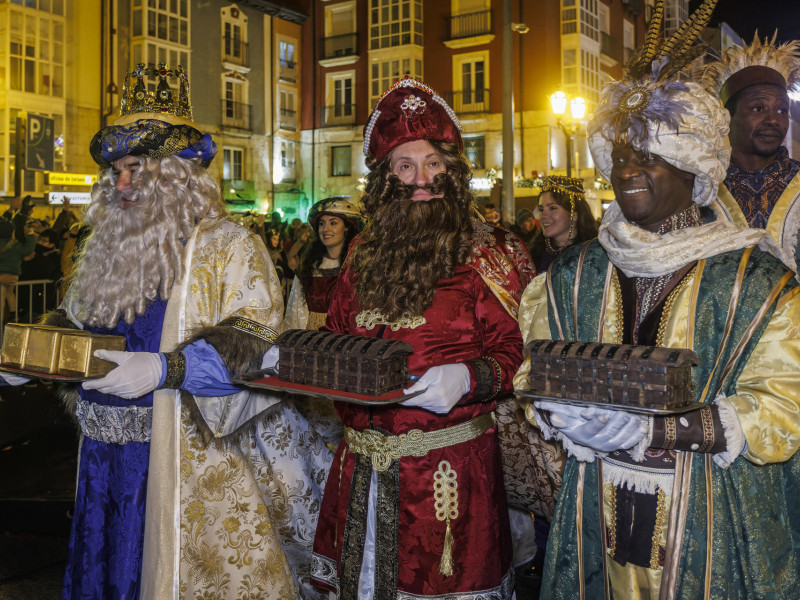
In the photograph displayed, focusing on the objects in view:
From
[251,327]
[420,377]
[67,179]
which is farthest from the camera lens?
[67,179]

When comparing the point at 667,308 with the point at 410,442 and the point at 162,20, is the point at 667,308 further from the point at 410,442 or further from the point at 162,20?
the point at 162,20

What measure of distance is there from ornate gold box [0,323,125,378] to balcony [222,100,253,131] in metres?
28.8

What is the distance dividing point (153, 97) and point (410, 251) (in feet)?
4.58

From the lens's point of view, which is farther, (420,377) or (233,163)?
(233,163)

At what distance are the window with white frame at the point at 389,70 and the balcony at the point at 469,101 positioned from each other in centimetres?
183

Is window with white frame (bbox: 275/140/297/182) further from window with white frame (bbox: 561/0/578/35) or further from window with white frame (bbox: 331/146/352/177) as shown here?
window with white frame (bbox: 561/0/578/35)

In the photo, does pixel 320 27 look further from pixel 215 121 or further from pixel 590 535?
pixel 590 535

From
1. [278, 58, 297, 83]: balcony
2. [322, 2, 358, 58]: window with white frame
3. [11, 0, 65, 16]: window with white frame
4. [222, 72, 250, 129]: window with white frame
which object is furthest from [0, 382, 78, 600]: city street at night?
[322, 2, 358, 58]: window with white frame

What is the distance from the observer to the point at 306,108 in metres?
34.4

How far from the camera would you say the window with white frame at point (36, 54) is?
23.5 m

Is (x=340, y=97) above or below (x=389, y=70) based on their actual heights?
below

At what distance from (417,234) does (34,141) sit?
19.8 meters

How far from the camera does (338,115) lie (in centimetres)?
3391

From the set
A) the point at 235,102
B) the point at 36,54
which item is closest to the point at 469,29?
the point at 235,102
